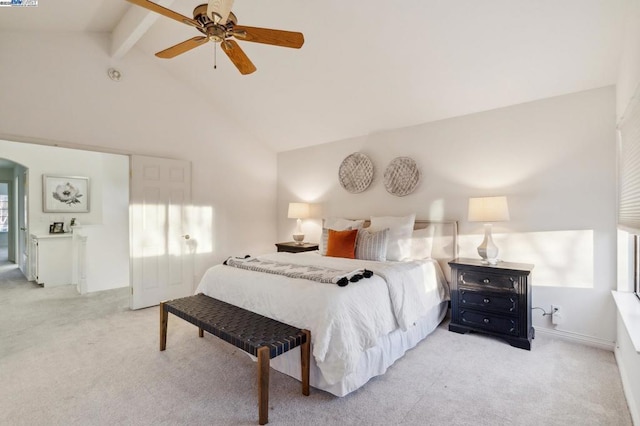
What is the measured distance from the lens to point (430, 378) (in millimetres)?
2348

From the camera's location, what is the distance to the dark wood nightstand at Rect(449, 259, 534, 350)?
9.28 ft

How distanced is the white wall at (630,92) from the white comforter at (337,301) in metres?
1.36

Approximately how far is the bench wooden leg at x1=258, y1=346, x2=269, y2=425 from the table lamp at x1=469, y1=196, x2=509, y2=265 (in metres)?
2.37

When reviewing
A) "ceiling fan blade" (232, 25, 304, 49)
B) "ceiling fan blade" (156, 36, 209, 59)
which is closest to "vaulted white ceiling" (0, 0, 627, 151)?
"ceiling fan blade" (156, 36, 209, 59)

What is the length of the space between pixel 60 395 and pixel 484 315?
350 centimetres

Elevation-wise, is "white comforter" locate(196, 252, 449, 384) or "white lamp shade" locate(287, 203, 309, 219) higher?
"white lamp shade" locate(287, 203, 309, 219)

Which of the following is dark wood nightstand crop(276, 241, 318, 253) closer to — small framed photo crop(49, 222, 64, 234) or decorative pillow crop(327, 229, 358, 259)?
decorative pillow crop(327, 229, 358, 259)

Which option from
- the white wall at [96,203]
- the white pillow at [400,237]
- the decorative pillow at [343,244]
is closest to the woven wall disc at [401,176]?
the white pillow at [400,237]

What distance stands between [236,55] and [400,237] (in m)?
2.50

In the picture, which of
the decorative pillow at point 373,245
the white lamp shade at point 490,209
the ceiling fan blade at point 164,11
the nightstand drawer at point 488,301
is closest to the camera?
the ceiling fan blade at point 164,11

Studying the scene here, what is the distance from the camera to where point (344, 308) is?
2.13 m

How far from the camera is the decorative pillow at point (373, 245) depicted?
11.5 ft

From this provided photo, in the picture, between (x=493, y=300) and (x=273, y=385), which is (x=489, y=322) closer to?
(x=493, y=300)

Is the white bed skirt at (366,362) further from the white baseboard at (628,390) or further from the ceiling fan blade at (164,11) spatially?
the ceiling fan blade at (164,11)
